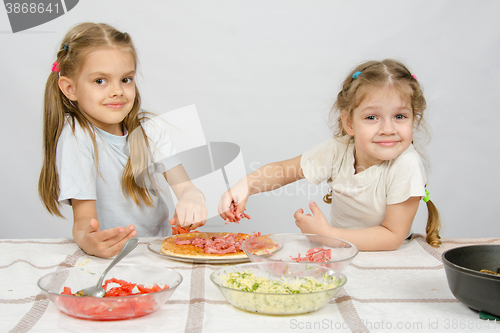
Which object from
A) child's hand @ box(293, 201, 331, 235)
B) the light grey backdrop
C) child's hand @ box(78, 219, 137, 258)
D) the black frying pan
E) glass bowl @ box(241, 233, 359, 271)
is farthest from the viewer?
the light grey backdrop

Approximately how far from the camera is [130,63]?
61.5 inches

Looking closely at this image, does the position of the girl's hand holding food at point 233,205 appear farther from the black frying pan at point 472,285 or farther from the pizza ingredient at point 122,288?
the black frying pan at point 472,285

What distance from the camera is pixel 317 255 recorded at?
1073 mm

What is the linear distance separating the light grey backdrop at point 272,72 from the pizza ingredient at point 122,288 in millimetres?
1550

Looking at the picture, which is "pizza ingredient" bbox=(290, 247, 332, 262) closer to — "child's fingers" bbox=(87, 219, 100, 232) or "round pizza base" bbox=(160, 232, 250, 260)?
"round pizza base" bbox=(160, 232, 250, 260)

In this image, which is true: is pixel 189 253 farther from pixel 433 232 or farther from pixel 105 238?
pixel 433 232

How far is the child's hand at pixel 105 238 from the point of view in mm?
1151

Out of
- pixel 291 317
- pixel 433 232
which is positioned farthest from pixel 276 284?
pixel 433 232

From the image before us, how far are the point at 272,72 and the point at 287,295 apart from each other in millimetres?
1982

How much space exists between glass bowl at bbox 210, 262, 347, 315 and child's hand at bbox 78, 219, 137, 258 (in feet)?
1.30

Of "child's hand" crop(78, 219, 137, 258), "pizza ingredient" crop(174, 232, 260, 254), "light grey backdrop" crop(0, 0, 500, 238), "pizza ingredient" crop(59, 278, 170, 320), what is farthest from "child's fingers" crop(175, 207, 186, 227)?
"light grey backdrop" crop(0, 0, 500, 238)

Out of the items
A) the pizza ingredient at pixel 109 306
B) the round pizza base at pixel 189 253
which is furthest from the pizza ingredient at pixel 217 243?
the pizza ingredient at pixel 109 306

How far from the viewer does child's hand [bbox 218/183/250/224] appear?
1453 mm

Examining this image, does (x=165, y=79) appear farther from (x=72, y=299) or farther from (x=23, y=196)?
(x=72, y=299)
